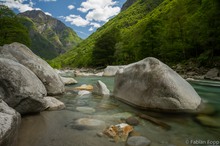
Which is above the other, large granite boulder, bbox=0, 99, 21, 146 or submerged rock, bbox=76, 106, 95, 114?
large granite boulder, bbox=0, 99, 21, 146

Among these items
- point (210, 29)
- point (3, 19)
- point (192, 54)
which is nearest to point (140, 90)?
point (210, 29)

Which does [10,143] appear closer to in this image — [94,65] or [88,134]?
[88,134]

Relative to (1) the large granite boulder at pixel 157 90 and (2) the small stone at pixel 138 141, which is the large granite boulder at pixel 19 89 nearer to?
(2) the small stone at pixel 138 141

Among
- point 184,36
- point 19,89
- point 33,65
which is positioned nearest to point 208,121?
point 19,89

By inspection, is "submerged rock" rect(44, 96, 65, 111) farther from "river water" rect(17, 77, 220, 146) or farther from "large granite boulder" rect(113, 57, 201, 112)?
"large granite boulder" rect(113, 57, 201, 112)

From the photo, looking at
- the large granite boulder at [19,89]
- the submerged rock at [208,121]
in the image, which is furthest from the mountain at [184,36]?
the large granite boulder at [19,89]

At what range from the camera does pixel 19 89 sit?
5.77m

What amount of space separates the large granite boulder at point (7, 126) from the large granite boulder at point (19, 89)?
178 centimetres

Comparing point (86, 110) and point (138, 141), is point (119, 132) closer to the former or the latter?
point (138, 141)

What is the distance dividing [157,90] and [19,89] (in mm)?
5204

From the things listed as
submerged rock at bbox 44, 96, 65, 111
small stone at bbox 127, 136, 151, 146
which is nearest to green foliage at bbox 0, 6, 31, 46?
submerged rock at bbox 44, 96, 65, 111

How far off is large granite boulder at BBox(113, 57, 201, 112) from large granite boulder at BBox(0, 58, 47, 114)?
418 cm

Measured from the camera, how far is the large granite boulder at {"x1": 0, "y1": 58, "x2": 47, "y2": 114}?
5648 mm

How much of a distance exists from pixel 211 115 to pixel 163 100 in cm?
184
